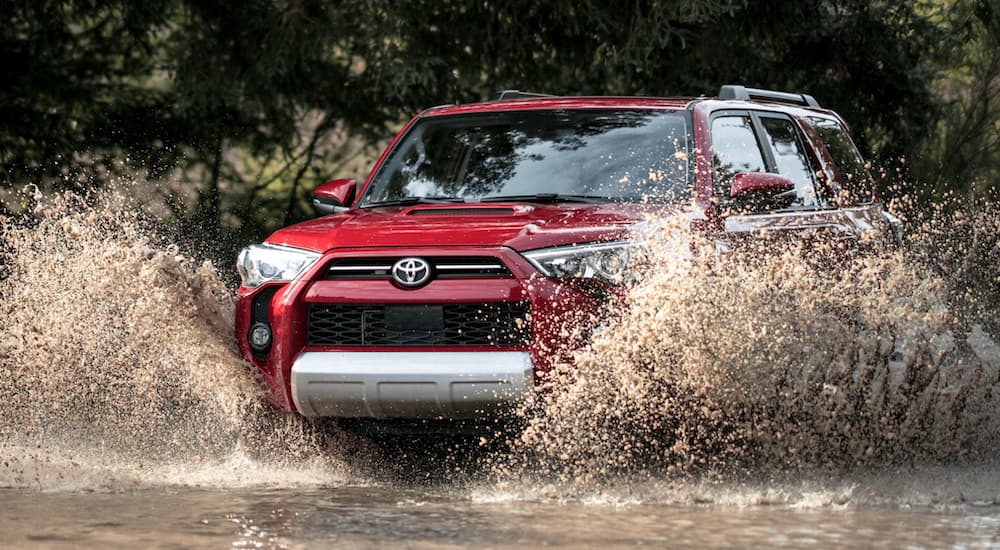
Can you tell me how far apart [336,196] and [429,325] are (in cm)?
181

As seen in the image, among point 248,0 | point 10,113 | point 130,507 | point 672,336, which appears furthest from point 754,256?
point 10,113

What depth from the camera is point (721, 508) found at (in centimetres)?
624

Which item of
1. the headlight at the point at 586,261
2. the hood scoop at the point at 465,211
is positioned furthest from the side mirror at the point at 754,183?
the hood scoop at the point at 465,211

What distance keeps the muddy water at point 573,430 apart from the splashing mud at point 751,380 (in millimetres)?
10

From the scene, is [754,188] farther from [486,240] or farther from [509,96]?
[509,96]

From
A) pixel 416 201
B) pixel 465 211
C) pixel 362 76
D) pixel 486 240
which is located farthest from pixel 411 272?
pixel 362 76

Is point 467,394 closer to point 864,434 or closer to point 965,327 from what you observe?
point 864,434

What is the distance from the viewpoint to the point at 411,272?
6.67m

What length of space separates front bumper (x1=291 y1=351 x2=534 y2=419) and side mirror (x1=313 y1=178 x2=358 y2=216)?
62.8 inches

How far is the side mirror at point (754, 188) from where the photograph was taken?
715 cm

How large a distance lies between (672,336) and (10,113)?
10.9 m

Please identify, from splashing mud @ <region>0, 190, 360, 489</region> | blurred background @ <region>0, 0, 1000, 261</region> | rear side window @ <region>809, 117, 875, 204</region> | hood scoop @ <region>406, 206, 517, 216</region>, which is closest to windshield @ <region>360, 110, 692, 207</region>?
hood scoop @ <region>406, 206, 517, 216</region>

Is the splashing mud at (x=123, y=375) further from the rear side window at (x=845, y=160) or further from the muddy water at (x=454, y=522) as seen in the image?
the rear side window at (x=845, y=160)

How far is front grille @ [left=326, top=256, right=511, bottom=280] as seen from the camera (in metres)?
6.60
